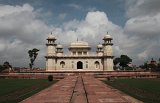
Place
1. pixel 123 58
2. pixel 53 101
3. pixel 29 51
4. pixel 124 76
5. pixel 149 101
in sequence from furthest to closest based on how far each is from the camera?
pixel 123 58 → pixel 29 51 → pixel 124 76 → pixel 149 101 → pixel 53 101

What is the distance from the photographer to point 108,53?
46.7 m

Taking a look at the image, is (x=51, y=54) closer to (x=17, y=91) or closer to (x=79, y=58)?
(x=79, y=58)

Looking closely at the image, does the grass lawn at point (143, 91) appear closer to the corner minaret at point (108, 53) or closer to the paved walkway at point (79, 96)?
the paved walkway at point (79, 96)

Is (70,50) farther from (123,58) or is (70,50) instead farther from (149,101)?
(149,101)

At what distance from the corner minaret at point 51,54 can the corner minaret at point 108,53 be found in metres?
7.88

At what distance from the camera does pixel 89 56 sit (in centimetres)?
4791

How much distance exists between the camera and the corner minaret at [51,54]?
46312 mm

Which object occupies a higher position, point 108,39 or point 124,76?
point 108,39

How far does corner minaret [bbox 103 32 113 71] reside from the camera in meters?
46.0

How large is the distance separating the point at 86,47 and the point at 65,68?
493 centimetres

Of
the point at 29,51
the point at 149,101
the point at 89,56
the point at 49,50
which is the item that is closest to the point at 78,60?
the point at 89,56

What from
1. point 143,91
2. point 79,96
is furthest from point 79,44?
point 79,96

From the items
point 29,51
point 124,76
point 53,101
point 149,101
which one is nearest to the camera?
point 53,101

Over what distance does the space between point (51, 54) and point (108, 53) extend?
28.7 ft
